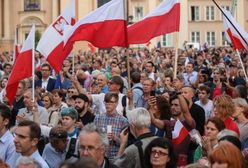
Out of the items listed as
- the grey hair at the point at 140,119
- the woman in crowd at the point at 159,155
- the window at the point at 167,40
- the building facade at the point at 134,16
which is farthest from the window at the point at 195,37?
the woman in crowd at the point at 159,155

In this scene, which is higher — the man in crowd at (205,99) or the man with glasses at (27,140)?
the man in crowd at (205,99)

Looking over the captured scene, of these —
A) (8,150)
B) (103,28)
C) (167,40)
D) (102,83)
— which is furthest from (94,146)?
(167,40)

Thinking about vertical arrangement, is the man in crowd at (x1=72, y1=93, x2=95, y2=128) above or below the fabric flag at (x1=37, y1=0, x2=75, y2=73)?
below

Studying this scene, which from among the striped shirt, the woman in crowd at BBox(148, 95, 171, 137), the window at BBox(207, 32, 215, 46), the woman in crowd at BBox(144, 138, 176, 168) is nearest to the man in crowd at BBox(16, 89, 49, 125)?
the striped shirt

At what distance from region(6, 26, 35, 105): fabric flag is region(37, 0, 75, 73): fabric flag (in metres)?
0.60

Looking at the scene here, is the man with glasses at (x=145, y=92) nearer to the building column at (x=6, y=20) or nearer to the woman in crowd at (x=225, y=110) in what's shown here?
the woman in crowd at (x=225, y=110)

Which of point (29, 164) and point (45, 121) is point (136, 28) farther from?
point (29, 164)

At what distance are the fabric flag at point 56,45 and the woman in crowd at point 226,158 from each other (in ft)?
19.9

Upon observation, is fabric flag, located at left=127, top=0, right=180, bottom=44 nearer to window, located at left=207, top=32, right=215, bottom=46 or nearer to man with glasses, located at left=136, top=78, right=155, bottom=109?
man with glasses, located at left=136, top=78, right=155, bottom=109

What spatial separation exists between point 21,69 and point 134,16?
5530 centimetres

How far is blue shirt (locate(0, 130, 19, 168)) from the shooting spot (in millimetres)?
7406

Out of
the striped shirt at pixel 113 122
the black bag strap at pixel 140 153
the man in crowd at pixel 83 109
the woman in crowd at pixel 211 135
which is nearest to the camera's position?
the black bag strap at pixel 140 153

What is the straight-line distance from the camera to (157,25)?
40.9 feet

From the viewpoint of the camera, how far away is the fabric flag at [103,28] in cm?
1078
